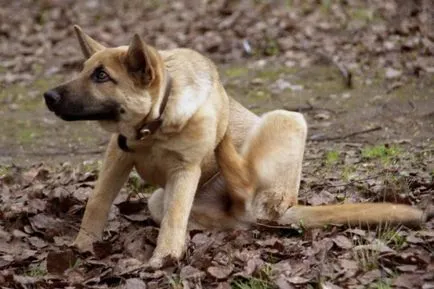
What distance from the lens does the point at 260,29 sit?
568 inches

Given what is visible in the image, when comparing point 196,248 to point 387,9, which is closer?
point 196,248

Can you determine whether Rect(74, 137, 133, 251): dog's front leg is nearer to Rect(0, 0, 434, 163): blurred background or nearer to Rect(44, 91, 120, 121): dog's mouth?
Rect(44, 91, 120, 121): dog's mouth

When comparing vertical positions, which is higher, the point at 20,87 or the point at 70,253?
the point at 70,253

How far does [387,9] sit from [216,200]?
8.63 m

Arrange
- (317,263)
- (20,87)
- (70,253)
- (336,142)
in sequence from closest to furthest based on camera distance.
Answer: (317,263), (70,253), (336,142), (20,87)

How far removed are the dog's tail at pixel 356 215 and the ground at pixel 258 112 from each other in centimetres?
8

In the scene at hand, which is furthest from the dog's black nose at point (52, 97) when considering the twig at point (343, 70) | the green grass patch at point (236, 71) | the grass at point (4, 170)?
the green grass patch at point (236, 71)

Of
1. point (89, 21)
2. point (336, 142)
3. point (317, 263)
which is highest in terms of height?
point (317, 263)

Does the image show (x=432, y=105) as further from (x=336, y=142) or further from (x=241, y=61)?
(x=241, y=61)

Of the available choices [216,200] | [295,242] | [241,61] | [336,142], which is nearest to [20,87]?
[241,61]

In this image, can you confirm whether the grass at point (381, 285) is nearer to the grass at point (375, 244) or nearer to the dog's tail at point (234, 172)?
the grass at point (375, 244)

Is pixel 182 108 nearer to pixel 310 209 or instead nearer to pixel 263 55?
pixel 310 209

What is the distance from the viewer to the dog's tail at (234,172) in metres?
6.93

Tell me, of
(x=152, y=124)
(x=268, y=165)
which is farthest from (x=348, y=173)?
(x=152, y=124)
